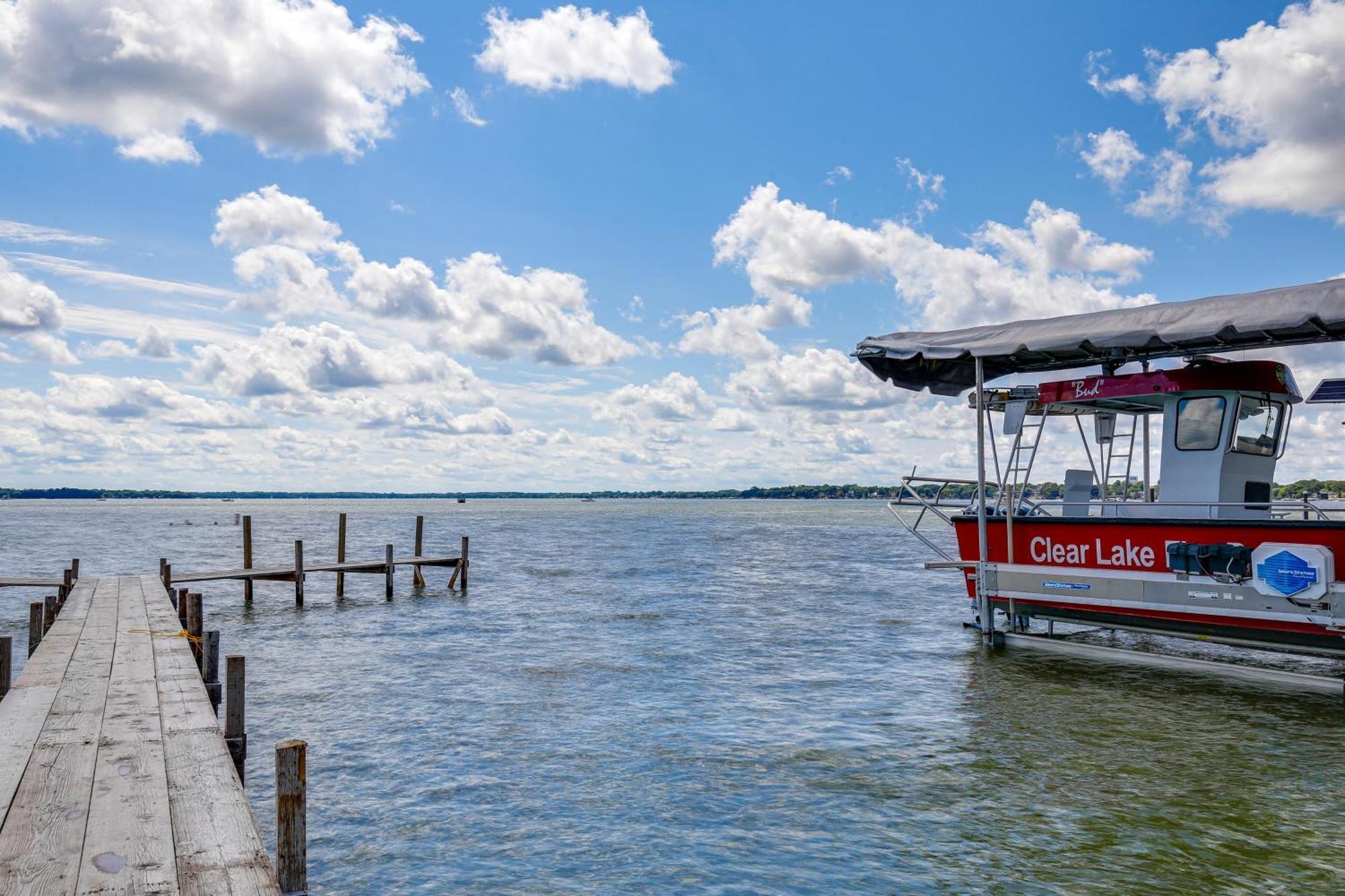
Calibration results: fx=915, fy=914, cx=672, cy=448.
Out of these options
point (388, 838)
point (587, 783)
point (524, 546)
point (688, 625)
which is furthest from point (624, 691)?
point (524, 546)

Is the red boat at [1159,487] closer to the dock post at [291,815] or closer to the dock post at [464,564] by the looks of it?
the dock post at [291,815]

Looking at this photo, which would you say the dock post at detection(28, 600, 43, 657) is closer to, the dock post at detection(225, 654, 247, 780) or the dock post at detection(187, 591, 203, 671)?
the dock post at detection(187, 591, 203, 671)

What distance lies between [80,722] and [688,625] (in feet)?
57.9

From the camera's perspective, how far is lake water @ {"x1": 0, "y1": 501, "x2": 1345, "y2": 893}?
27.0 feet

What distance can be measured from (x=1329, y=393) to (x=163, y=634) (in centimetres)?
1759

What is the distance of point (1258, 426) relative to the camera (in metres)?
15.1

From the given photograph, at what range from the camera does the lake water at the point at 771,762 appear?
8.24 meters

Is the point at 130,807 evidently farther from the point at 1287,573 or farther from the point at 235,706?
the point at 1287,573

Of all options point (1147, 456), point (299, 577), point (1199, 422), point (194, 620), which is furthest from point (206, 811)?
point (299, 577)

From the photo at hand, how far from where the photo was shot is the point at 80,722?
306 inches

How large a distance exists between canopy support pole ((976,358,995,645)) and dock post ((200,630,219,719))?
12.6 meters

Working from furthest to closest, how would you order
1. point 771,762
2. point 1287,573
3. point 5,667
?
point 1287,573, point 771,762, point 5,667

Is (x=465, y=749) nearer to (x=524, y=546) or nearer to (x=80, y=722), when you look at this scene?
(x=80, y=722)

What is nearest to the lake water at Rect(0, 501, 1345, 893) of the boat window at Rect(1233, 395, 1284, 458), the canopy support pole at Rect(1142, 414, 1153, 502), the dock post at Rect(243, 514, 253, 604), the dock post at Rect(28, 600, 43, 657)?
the canopy support pole at Rect(1142, 414, 1153, 502)
